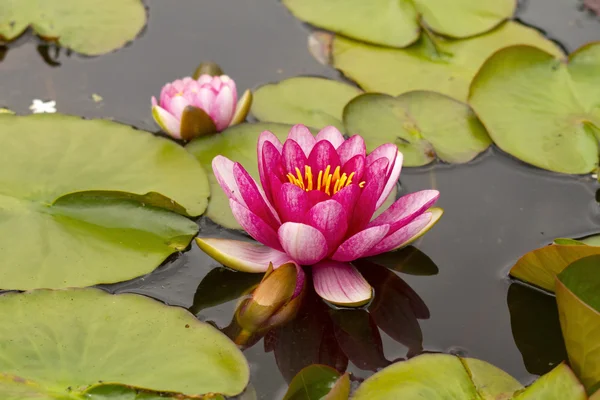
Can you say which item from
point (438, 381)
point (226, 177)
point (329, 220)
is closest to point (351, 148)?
point (329, 220)

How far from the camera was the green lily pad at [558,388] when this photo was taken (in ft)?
5.92

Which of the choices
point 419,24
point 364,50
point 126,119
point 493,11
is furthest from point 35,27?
point 493,11

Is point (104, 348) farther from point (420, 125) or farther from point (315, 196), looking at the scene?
point (420, 125)

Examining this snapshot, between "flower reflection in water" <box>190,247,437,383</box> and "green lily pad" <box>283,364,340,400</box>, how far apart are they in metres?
0.12

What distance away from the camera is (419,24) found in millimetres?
3512

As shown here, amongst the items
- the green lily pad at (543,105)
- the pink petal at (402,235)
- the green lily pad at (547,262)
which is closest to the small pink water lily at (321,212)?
the pink petal at (402,235)

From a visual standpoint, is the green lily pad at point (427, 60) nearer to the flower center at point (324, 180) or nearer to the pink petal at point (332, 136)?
the pink petal at point (332, 136)

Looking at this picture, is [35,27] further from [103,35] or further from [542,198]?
[542,198]

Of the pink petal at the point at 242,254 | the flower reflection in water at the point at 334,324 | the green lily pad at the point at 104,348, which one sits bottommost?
the flower reflection in water at the point at 334,324

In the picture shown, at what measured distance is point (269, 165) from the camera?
7.32 feet

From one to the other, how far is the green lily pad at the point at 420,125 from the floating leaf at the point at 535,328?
74cm

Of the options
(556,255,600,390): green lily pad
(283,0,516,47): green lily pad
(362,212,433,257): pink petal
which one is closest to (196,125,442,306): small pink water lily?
(362,212,433,257): pink petal

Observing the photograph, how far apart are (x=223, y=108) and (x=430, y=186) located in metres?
0.94

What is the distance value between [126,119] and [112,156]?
44 cm
